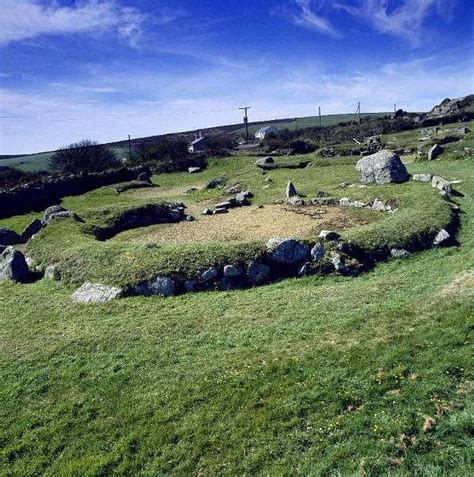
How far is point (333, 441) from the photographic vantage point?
975 cm

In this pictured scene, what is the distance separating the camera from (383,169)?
36.6m

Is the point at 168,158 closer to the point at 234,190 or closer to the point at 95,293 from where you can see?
the point at 234,190

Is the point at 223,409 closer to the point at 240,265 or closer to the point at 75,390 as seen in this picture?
the point at 75,390

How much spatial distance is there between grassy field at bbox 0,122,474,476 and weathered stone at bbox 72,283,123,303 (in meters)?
0.59

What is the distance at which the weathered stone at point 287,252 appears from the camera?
20.0m

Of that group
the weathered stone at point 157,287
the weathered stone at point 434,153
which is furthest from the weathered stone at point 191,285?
the weathered stone at point 434,153

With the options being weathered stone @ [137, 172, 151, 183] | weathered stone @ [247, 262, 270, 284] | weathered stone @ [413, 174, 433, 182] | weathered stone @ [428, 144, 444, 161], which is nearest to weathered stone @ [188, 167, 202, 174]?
weathered stone @ [137, 172, 151, 183]

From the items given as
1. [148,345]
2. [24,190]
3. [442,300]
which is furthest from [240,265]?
[24,190]

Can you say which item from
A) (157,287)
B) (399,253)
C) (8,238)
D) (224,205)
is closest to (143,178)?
(224,205)

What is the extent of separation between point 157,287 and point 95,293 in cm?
292

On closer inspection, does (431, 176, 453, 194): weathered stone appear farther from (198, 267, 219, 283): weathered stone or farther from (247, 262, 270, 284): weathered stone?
(198, 267, 219, 283): weathered stone

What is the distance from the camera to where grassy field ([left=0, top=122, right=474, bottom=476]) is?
9648 millimetres

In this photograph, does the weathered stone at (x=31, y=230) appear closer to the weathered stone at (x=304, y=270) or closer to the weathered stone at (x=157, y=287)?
the weathered stone at (x=157, y=287)

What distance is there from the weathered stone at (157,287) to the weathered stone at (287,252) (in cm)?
483
